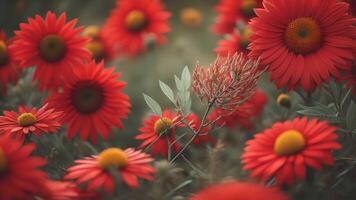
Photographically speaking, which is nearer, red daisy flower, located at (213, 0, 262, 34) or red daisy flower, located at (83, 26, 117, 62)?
red daisy flower, located at (213, 0, 262, 34)

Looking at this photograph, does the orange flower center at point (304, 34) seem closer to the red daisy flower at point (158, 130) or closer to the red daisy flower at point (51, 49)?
the red daisy flower at point (158, 130)

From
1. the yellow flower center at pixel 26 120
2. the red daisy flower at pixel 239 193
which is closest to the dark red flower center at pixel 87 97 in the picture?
the yellow flower center at pixel 26 120

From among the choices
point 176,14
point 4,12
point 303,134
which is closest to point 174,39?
point 176,14

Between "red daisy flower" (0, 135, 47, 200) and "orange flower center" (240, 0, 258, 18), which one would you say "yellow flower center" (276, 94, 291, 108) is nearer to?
"orange flower center" (240, 0, 258, 18)

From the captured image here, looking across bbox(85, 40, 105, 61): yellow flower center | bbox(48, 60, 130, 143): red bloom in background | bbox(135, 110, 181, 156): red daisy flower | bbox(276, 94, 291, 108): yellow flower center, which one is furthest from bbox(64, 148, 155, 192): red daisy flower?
bbox(85, 40, 105, 61): yellow flower center

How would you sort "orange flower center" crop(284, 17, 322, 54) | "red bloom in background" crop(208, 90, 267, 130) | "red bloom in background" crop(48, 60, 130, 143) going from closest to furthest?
"orange flower center" crop(284, 17, 322, 54) < "red bloom in background" crop(48, 60, 130, 143) < "red bloom in background" crop(208, 90, 267, 130)

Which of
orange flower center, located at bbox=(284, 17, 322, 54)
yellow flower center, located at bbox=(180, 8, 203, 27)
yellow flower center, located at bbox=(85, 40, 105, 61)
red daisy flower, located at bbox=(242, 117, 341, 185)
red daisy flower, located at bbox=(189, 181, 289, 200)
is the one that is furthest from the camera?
yellow flower center, located at bbox=(180, 8, 203, 27)

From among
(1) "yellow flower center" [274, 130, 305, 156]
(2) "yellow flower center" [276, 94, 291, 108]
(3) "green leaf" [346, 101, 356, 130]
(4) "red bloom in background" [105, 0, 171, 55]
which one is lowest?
(1) "yellow flower center" [274, 130, 305, 156]

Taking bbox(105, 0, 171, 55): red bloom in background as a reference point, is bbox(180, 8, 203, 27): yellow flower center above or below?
above
